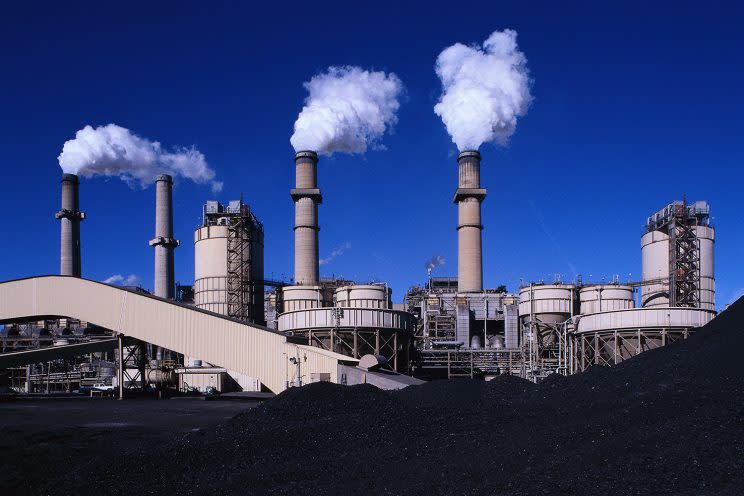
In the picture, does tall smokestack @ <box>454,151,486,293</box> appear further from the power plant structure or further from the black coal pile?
the black coal pile

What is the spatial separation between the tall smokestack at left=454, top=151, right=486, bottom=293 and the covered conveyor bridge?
2298 cm

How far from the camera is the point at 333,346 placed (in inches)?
1303

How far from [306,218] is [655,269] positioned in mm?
25515

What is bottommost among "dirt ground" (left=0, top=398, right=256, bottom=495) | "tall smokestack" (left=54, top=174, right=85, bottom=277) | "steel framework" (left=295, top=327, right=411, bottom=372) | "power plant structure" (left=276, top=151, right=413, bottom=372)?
"dirt ground" (left=0, top=398, right=256, bottom=495)

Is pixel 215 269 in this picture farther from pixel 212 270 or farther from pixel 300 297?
pixel 300 297

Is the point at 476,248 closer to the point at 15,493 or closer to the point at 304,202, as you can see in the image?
the point at 304,202

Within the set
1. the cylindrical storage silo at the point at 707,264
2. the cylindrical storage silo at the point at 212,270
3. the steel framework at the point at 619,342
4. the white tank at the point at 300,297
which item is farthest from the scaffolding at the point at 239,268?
the cylindrical storage silo at the point at 707,264

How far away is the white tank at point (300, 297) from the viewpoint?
48.0 metres

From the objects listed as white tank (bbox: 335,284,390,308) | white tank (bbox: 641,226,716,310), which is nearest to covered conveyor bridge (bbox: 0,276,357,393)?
white tank (bbox: 335,284,390,308)

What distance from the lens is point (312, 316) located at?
33.7 m

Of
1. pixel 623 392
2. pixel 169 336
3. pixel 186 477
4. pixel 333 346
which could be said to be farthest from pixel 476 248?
pixel 186 477

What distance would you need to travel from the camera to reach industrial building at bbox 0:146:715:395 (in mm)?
28297

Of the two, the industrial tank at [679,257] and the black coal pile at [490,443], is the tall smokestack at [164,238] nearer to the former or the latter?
the industrial tank at [679,257]

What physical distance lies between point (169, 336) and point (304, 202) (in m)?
22.3
